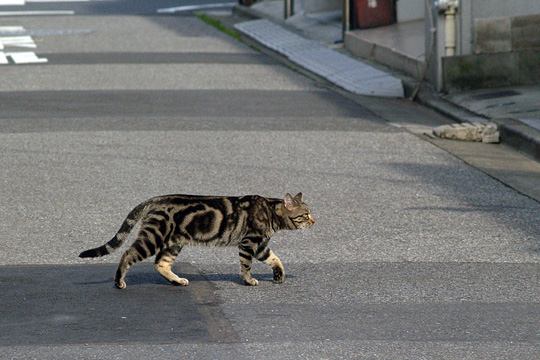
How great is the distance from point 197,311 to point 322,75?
1467cm

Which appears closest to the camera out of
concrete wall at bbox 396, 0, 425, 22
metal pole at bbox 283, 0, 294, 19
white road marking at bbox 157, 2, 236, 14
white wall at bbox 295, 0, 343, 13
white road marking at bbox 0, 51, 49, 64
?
white road marking at bbox 0, 51, 49, 64

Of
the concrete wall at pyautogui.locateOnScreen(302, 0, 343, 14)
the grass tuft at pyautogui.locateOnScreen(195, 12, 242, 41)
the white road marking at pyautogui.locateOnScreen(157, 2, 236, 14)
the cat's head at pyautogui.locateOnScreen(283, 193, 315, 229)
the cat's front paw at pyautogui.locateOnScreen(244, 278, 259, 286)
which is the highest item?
the cat's head at pyautogui.locateOnScreen(283, 193, 315, 229)

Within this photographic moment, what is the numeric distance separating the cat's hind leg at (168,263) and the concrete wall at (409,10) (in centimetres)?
1781

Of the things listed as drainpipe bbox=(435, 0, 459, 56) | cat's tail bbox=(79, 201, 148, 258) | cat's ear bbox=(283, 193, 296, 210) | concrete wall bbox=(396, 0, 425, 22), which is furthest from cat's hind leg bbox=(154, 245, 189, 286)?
concrete wall bbox=(396, 0, 425, 22)

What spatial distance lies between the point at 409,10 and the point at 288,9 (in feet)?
16.5

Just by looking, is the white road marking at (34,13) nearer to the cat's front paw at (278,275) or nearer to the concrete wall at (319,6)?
the concrete wall at (319,6)

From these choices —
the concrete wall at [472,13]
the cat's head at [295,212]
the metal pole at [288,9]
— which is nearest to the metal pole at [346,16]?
the metal pole at [288,9]

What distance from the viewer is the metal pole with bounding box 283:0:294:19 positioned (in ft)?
104

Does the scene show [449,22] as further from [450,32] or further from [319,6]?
[319,6]

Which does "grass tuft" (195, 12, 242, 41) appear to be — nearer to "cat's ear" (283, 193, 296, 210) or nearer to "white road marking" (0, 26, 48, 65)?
"white road marking" (0, 26, 48, 65)

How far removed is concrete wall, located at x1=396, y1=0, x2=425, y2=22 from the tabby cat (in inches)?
690

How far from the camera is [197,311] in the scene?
9109 mm

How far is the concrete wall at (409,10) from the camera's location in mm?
27062

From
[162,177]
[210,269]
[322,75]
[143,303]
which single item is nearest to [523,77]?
[322,75]
